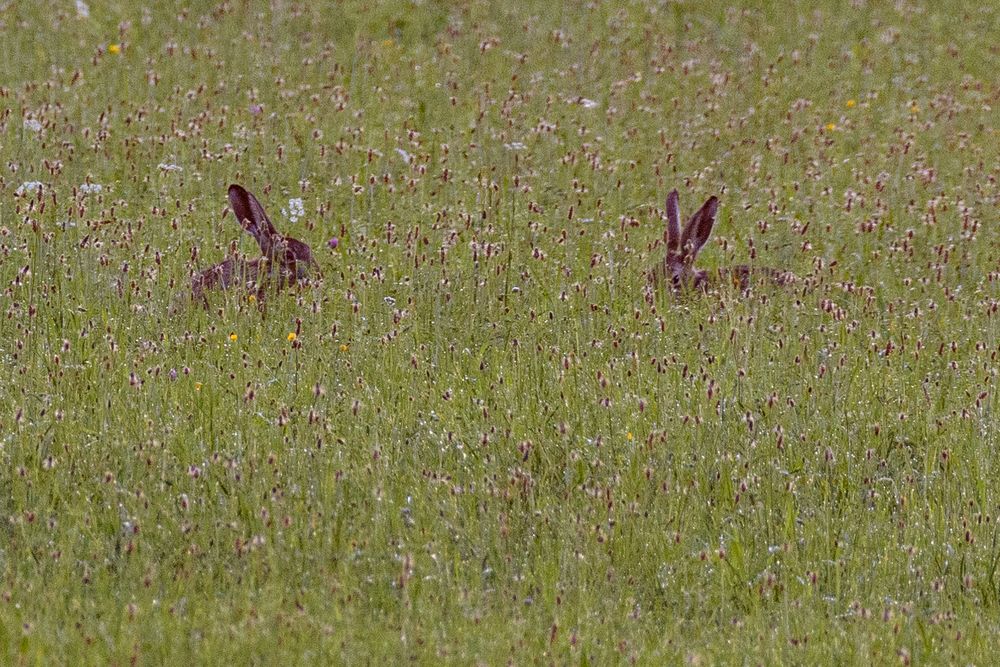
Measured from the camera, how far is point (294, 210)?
7695 millimetres

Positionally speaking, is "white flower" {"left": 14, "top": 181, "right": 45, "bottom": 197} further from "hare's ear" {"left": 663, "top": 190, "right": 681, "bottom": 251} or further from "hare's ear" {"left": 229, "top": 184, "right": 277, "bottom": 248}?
"hare's ear" {"left": 663, "top": 190, "right": 681, "bottom": 251}

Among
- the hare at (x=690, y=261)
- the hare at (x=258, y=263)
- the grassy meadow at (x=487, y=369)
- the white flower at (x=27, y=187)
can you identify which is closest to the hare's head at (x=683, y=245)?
the hare at (x=690, y=261)

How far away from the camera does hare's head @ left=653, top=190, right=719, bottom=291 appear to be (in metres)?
6.76

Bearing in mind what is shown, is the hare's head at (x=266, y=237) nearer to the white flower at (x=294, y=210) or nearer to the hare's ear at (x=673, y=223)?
the white flower at (x=294, y=210)

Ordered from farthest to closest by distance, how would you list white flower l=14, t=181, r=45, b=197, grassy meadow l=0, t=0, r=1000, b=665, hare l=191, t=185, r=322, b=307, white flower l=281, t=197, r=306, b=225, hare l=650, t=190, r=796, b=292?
white flower l=281, t=197, r=306, b=225 < white flower l=14, t=181, r=45, b=197 < hare l=650, t=190, r=796, b=292 < hare l=191, t=185, r=322, b=307 < grassy meadow l=0, t=0, r=1000, b=665

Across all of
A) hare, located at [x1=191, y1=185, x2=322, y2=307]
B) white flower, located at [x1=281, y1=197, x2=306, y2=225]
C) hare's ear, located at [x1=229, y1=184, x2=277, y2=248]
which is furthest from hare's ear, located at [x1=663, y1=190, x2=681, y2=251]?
white flower, located at [x1=281, y1=197, x2=306, y2=225]

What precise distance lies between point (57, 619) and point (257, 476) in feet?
2.90

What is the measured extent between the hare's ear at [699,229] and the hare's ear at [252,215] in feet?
6.12

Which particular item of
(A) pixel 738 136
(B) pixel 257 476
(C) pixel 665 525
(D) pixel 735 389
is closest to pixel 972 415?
(D) pixel 735 389

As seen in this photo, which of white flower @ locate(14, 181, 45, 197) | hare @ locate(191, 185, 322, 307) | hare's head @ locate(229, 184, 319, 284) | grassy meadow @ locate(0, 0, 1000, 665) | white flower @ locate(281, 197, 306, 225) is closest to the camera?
grassy meadow @ locate(0, 0, 1000, 665)

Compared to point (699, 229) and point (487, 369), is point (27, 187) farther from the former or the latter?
point (699, 229)

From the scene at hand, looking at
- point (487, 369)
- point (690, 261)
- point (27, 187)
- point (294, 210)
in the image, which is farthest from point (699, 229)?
point (27, 187)

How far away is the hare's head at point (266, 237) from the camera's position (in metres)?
6.59

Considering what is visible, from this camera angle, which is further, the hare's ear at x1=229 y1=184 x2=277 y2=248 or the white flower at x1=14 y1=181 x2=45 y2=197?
the white flower at x1=14 y1=181 x2=45 y2=197
